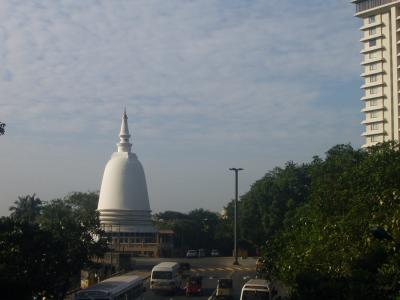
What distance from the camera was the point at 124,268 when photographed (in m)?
55.8

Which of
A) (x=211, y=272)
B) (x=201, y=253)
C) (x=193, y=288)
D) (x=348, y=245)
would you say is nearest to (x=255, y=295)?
(x=348, y=245)

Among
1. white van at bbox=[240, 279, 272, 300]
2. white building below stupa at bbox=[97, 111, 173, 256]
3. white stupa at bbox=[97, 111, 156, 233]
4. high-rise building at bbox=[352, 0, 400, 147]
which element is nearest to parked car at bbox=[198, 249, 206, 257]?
white building below stupa at bbox=[97, 111, 173, 256]

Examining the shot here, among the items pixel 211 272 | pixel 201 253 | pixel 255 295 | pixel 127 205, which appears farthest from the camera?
pixel 127 205

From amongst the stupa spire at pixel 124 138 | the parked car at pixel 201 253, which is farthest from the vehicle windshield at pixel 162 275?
the stupa spire at pixel 124 138

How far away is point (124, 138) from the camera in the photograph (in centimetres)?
8806

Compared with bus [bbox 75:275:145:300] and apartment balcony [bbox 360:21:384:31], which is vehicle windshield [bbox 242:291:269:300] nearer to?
bus [bbox 75:275:145:300]

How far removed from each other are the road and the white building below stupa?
10.2 m

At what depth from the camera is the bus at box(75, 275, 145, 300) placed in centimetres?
2742

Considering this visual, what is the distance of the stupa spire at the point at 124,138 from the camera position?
87.5m

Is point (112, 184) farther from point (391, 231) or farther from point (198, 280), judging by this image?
point (391, 231)

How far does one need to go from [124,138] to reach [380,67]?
3356 centimetres

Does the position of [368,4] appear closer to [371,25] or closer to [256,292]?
[371,25]

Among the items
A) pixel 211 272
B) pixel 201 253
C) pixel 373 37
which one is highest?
pixel 373 37

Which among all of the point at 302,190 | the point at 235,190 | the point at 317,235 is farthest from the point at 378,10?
the point at 317,235
